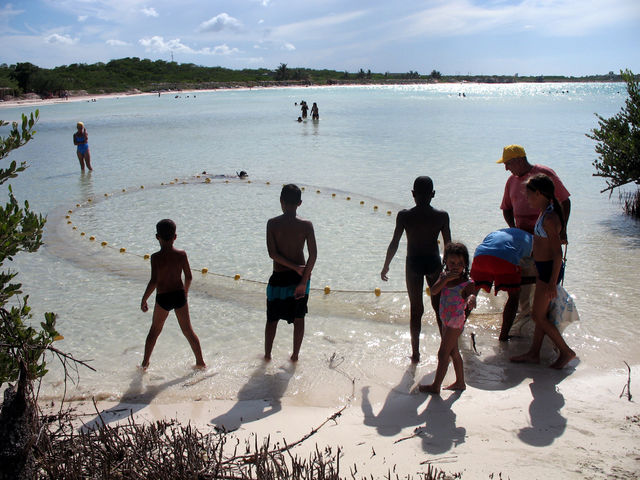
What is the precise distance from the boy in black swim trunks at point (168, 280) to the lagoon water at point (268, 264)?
56 centimetres

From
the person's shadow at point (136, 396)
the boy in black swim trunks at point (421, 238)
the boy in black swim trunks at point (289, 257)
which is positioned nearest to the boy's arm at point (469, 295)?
the boy in black swim trunks at point (421, 238)

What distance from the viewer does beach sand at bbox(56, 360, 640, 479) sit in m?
3.08

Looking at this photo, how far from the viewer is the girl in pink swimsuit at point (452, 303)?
404 centimetres

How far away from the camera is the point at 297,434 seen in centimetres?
359

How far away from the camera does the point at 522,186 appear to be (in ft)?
16.2

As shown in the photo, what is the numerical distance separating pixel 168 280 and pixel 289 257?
1060 mm

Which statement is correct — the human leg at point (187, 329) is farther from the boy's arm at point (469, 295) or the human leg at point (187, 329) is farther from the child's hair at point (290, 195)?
the boy's arm at point (469, 295)

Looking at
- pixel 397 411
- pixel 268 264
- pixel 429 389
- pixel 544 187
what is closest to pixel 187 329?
pixel 397 411

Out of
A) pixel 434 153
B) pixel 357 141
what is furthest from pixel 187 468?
pixel 357 141

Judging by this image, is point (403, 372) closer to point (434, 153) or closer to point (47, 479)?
point (47, 479)

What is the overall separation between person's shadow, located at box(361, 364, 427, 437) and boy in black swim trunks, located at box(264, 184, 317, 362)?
95 cm

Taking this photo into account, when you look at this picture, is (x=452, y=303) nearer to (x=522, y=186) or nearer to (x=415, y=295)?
(x=415, y=295)

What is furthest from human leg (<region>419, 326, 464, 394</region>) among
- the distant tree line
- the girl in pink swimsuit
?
the distant tree line

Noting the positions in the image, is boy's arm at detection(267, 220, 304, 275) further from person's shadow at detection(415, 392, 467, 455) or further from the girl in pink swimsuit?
person's shadow at detection(415, 392, 467, 455)
